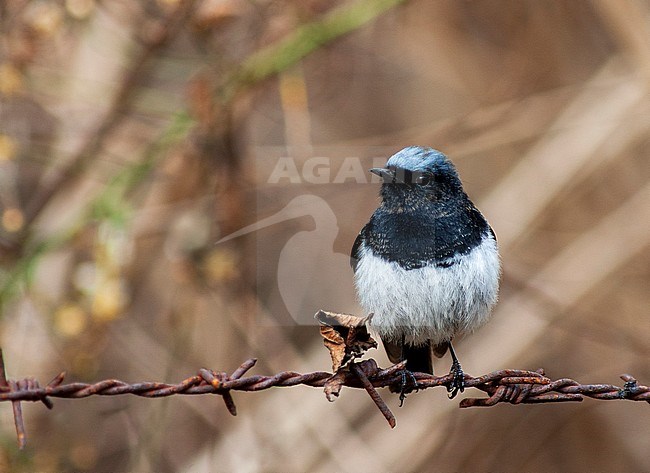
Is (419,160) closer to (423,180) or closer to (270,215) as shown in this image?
(423,180)

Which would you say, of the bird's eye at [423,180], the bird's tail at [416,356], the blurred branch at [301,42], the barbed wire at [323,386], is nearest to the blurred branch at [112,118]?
the blurred branch at [301,42]

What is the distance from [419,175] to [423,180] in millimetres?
36

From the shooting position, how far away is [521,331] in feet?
19.0

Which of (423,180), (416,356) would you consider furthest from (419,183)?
(416,356)

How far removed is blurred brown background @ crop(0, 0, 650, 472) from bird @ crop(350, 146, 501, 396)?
1.70 m

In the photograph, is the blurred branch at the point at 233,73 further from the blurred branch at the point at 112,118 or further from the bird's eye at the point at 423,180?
the bird's eye at the point at 423,180

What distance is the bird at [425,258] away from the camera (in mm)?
3535

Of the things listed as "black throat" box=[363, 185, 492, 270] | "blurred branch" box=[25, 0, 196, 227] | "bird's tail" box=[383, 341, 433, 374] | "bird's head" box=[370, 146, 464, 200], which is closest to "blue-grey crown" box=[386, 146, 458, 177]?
"bird's head" box=[370, 146, 464, 200]

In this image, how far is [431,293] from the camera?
11.5 ft

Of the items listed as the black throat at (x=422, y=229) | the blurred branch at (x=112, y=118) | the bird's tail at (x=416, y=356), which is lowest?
the bird's tail at (x=416, y=356)

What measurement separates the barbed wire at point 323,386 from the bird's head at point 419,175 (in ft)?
3.69

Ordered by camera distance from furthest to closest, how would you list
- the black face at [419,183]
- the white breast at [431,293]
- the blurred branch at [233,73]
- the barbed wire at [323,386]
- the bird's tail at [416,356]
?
the blurred branch at [233,73] < the bird's tail at [416,356] < the black face at [419,183] < the white breast at [431,293] < the barbed wire at [323,386]

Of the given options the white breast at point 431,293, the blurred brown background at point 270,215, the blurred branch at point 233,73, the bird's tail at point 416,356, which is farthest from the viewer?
the blurred brown background at point 270,215

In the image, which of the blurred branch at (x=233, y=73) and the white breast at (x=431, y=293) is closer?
the white breast at (x=431, y=293)
